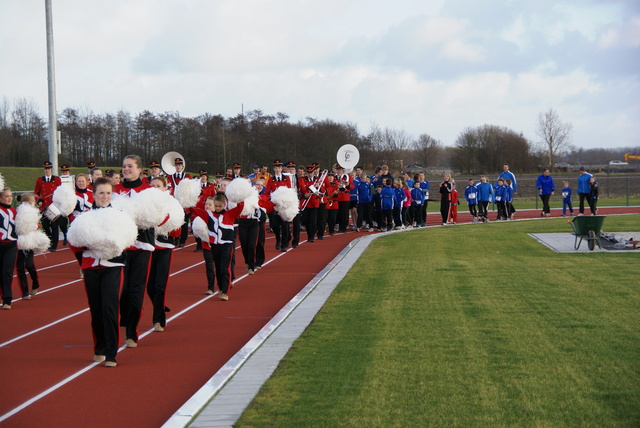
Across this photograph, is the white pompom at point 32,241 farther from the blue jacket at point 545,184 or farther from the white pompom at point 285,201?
the blue jacket at point 545,184

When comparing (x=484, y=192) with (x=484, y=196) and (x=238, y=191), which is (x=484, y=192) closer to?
(x=484, y=196)

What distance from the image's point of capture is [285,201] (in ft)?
52.4

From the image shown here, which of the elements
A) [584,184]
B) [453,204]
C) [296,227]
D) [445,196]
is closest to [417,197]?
[445,196]

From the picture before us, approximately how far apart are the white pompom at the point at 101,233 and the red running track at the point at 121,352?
1.16 meters

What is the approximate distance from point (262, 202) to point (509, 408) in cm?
935

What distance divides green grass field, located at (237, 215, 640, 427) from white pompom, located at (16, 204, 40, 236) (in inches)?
189

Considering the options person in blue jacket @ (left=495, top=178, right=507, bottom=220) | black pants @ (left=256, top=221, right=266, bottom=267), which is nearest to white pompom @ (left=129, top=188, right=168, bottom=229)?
black pants @ (left=256, top=221, right=266, bottom=267)

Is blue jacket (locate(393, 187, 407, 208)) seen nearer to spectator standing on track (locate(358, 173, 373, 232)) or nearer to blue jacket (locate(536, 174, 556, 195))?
spectator standing on track (locate(358, 173, 373, 232))

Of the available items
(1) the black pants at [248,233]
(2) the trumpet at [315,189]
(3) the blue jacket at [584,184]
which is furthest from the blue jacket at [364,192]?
(1) the black pants at [248,233]

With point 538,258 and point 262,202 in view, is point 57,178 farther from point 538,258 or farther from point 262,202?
point 538,258

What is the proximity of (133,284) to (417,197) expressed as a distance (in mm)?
18386

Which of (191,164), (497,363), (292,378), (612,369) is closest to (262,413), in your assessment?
(292,378)

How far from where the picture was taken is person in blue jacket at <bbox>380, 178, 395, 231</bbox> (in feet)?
75.6

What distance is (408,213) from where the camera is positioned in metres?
25.6
